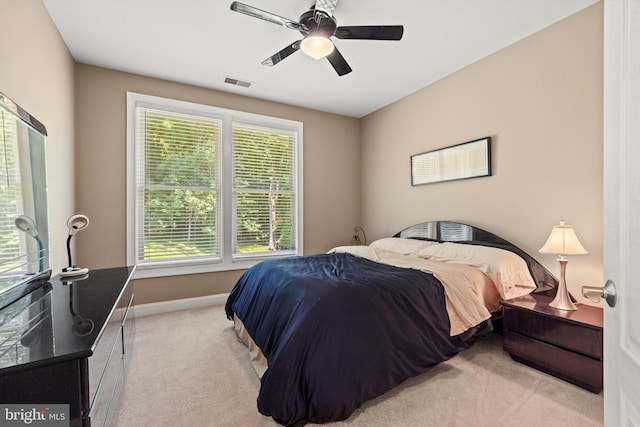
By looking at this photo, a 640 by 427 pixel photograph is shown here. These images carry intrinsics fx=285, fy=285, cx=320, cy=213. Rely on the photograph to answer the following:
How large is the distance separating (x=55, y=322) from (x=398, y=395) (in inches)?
74.9

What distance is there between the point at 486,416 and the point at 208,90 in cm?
432

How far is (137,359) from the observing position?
2354mm

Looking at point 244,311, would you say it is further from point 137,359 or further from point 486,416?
point 486,416

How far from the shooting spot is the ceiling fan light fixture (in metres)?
2.16

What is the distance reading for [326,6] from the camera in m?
2.16

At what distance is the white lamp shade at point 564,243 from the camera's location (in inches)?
83.7

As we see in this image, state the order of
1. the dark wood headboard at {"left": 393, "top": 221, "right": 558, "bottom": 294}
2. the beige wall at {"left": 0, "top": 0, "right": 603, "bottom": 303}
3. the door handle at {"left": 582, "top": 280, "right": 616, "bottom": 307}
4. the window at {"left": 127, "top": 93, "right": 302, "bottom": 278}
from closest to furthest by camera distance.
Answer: the door handle at {"left": 582, "top": 280, "right": 616, "bottom": 307}
the beige wall at {"left": 0, "top": 0, "right": 603, "bottom": 303}
the dark wood headboard at {"left": 393, "top": 221, "right": 558, "bottom": 294}
the window at {"left": 127, "top": 93, "right": 302, "bottom": 278}

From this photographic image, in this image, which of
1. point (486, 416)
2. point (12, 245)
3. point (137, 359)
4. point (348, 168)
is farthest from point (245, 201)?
point (486, 416)

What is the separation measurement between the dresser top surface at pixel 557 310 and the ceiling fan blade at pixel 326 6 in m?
2.70

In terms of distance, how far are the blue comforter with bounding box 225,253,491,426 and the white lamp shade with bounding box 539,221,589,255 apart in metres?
0.80

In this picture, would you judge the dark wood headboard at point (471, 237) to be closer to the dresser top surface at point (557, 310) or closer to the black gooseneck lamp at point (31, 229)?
the dresser top surface at point (557, 310)

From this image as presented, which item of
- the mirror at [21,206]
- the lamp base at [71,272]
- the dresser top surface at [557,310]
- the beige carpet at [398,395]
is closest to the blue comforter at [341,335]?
the beige carpet at [398,395]

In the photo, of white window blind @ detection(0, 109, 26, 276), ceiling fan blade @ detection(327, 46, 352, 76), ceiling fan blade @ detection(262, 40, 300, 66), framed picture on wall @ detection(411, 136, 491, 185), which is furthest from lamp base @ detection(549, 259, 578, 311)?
white window blind @ detection(0, 109, 26, 276)

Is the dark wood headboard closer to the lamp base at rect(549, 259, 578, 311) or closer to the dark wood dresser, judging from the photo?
the lamp base at rect(549, 259, 578, 311)
